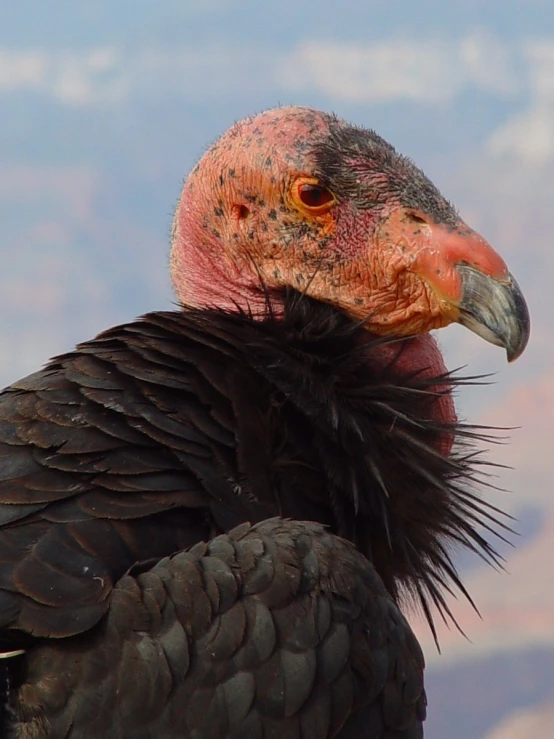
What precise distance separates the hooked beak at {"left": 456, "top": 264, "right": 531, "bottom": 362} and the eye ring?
611 mm

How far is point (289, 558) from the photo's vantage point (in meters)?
3.47

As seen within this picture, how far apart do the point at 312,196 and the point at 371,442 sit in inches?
37.5

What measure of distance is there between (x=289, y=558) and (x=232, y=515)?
1.04 ft

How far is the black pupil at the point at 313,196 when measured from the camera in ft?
15.2

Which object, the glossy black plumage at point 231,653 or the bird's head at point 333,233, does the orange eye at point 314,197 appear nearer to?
the bird's head at point 333,233

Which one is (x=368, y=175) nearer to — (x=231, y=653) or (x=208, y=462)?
(x=208, y=462)

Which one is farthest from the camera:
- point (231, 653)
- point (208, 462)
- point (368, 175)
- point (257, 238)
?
point (257, 238)

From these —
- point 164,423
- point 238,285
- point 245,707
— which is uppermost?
point 238,285

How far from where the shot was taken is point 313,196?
15.2ft

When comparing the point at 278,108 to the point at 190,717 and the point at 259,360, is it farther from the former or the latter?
the point at 190,717

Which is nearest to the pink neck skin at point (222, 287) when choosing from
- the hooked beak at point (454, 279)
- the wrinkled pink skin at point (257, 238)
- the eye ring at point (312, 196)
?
the wrinkled pink skin at point (257, 238)

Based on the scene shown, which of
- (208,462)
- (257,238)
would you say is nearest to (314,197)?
(257,238)

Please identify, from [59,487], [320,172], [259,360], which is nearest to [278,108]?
[320,172]

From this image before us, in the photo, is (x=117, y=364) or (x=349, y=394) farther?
(x=349, y=394)
